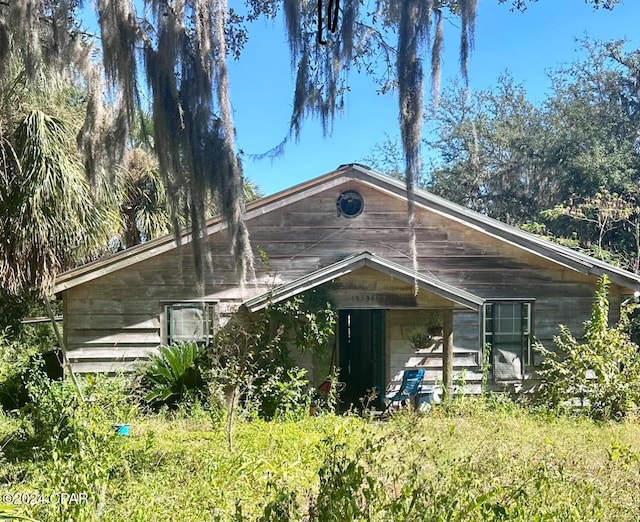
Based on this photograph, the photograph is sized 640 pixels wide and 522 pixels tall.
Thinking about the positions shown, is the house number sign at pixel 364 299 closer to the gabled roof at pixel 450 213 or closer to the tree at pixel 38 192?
the gabled roof at pixel 450 213

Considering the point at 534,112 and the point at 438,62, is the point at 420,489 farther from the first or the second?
the point at 534,112

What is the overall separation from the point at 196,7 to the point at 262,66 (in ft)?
3.90

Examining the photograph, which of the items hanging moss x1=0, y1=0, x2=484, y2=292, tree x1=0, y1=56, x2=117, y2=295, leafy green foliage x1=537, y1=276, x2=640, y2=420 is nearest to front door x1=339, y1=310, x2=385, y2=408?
leafy green foliage x1=537, y1=276, x2=640, y2=420

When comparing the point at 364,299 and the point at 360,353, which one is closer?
the point at 364,299

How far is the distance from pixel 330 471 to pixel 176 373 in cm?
635

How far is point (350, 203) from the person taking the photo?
33.3ft

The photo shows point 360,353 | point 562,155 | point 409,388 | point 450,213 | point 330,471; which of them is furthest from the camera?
point 562,155

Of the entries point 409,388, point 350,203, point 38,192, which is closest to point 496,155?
point 350,203

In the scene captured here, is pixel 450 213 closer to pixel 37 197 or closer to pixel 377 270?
pixel 377 270

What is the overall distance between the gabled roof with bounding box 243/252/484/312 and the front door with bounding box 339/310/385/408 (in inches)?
73.7

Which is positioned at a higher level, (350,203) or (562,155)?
(562,155)

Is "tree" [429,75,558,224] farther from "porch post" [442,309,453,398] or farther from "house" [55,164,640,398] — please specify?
"porch post" [442,309,453,398]

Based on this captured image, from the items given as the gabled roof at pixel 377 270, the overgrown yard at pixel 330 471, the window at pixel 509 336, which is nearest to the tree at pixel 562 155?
the window at pixel 509 336

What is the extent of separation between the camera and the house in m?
9.55
